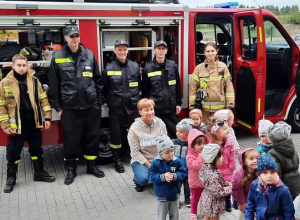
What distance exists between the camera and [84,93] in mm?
4480

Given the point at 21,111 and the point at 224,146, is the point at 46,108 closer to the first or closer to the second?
the point at 21,111

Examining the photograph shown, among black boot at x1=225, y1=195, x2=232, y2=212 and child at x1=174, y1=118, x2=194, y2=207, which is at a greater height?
child at x1=174, y1=118, x2=194, y2=207

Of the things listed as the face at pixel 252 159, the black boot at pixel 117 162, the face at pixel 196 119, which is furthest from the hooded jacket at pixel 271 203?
the black boot at pixel 117 162

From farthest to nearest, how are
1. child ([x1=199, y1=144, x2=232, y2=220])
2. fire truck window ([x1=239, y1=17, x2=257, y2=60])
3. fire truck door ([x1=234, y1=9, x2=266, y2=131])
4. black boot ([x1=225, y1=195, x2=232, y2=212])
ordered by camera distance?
fire truck window ([x1=239, y1=17, x2=257, y2=60]), fire truck door ([x1=234, y1=9, x2=266, y2=131]), black boot ([x1=225, y1=195, x2=232, y2=212]), child ([x1=199, y1=144, x2=232, y2=220])

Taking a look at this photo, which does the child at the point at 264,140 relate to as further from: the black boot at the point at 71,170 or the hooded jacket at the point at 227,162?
the black boot at the point at 71,170

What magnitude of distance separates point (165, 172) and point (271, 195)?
0.93 m

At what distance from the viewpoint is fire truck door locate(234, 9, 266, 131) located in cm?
515

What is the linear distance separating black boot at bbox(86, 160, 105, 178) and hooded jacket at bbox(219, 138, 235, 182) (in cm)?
200

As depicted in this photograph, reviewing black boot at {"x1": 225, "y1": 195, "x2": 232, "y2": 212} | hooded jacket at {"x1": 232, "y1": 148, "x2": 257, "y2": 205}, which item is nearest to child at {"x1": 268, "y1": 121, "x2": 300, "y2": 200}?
hooded jacket at {"x1": 232, "y1": 148, "x2": 257, "y2": 205}

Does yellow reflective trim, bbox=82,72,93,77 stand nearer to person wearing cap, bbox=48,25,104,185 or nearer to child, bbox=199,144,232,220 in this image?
person wearing cap, bbox=48,25,104,185

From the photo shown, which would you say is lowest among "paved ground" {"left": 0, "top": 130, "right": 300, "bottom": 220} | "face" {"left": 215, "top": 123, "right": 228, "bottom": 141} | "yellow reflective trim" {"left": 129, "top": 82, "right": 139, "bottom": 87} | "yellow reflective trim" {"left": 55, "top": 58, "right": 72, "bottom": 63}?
"paved ground" {"left": 0, "top": 130, "right": 300, "bottom": 220}

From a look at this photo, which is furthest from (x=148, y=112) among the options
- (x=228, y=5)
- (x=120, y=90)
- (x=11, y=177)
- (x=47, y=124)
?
(x=228, y=5)

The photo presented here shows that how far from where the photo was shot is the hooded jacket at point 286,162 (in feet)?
9.18

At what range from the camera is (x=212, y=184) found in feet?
9.43
